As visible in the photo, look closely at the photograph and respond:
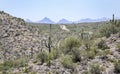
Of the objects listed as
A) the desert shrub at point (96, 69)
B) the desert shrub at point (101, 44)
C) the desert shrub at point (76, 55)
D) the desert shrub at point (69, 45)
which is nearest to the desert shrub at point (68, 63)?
the desert shrub at point (76, 55)

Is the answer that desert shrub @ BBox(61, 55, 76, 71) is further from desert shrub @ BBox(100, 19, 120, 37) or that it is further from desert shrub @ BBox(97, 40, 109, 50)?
desert shrub @ BBox(100, 19, 120, 37)

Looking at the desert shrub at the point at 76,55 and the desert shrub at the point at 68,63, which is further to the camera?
the desert shrub at the point at 76,55

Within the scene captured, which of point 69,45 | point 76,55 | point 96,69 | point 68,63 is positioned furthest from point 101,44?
point 96,69

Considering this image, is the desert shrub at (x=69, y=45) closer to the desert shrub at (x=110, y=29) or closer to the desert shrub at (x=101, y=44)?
the desert shrub at (x=101, y=44)

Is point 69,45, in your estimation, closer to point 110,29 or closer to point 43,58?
point 43,58

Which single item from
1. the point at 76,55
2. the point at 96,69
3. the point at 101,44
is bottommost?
the point at 96,69

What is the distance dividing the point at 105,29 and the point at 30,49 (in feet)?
103

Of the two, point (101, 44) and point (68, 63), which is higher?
point (101, 44)

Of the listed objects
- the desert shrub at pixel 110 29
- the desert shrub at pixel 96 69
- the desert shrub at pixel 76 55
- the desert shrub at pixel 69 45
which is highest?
the desert shrub at pixel 110 29

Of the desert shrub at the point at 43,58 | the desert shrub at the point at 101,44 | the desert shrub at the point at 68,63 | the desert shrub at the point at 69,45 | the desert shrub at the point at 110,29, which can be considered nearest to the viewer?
the desert shrub at the point at 68,63

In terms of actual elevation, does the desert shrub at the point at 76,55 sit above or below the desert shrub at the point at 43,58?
above

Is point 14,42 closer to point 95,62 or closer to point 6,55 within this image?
point 6,55

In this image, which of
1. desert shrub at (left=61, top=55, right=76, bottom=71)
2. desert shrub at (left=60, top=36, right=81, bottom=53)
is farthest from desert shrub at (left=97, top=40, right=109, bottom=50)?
desert shrub at (left=61, top=55, right=76, bottom=71)

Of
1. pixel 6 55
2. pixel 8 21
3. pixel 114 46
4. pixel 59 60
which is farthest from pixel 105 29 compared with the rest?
pixel 8 21
